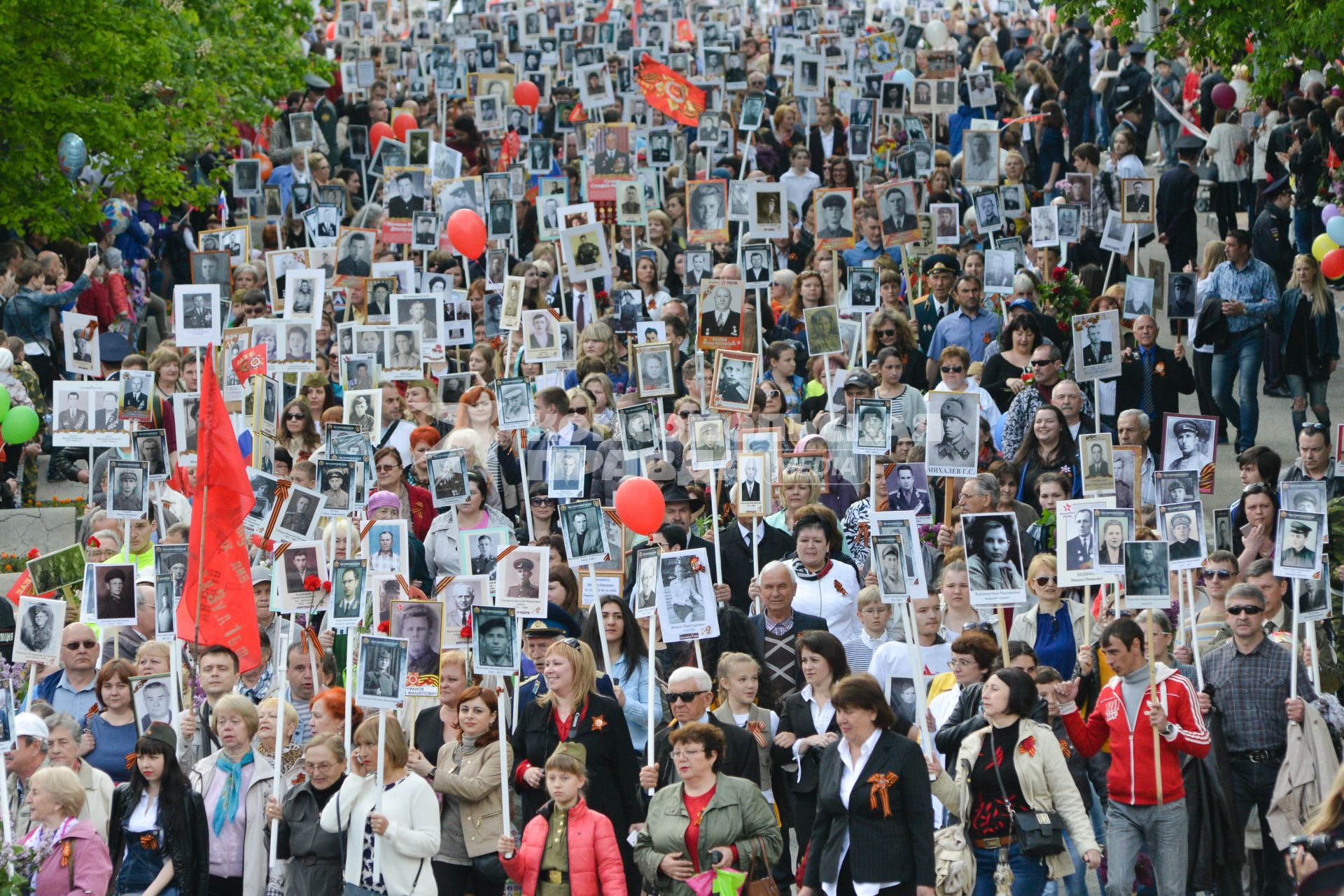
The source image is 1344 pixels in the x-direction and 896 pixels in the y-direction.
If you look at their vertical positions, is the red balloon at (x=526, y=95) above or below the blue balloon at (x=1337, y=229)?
above

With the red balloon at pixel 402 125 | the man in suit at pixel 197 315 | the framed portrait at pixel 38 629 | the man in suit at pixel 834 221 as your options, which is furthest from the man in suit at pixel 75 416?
the red balloon at pixel 402 125

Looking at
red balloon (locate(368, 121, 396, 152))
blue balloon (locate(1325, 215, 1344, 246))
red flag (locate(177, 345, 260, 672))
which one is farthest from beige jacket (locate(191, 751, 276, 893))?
red balloon (locate(368, 121, 396, 152))

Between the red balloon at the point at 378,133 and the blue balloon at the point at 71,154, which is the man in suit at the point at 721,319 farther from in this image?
the red balloon at the point at 378,133

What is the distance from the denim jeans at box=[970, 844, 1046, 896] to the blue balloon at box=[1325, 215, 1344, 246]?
1080 centimetres

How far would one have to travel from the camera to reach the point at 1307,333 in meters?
18.6

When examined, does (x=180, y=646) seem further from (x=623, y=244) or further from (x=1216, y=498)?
(x=623, y=244)

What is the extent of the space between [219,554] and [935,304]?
840 cm

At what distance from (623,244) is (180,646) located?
1086 centimetres

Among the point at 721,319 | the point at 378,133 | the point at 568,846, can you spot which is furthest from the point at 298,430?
the point at 378,133

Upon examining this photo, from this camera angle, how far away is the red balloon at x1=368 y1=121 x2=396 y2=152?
96.4 ft

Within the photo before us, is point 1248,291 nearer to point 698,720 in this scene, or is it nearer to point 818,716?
point 818,716

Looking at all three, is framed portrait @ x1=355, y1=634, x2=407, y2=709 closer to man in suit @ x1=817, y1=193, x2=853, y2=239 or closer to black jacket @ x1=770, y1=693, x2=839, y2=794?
black jacket @ x1=770, y1=693, x2=839, y2=794

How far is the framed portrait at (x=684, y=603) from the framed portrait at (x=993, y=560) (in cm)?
138

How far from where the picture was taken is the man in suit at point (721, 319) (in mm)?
17953
